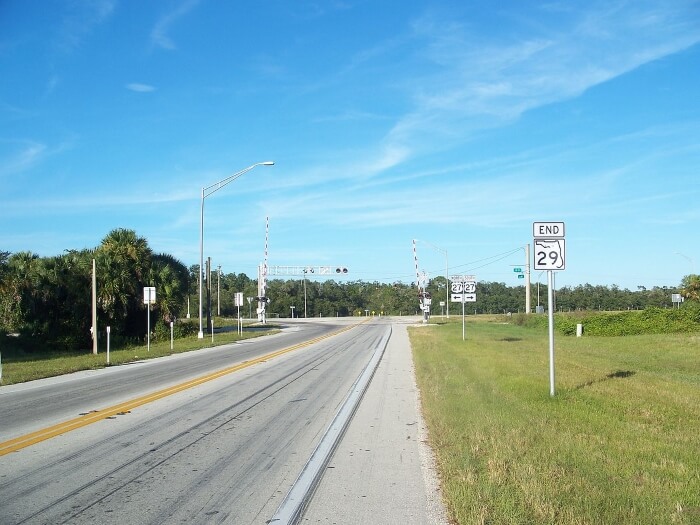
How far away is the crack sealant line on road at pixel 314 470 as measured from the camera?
20.4 ft

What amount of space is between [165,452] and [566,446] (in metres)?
5.36

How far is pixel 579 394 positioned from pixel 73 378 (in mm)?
14614

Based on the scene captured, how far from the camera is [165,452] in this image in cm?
877

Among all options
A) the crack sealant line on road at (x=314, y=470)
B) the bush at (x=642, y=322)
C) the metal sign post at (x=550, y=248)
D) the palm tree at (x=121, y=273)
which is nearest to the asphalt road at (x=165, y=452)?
the crack sealant line on road at (x=314, y=470)

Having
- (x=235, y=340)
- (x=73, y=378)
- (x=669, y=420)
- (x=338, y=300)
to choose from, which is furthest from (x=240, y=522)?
(x=338, y=300)

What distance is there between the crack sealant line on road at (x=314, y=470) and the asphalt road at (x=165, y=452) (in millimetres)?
105

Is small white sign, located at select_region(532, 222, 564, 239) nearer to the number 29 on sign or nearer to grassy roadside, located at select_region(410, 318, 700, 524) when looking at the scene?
the number 29 on sign

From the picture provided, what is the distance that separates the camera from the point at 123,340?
41.0m

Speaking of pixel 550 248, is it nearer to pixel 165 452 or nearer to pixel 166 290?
pixel 165 452

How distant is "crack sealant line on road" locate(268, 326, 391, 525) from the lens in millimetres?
6207

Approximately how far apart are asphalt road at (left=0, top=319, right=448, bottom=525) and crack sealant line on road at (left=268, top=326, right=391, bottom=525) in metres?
0.11

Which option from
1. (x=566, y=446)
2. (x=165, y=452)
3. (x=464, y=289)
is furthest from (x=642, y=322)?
(x=165, y=452)

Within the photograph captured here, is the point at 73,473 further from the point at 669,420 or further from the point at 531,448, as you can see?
the point at 669,420

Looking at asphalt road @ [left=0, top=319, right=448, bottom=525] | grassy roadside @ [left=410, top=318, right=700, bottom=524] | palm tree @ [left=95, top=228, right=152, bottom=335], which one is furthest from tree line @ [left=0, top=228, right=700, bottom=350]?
grassy roadside @ [left=410, top=318, right=700, bottom=524]
